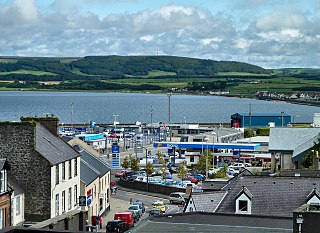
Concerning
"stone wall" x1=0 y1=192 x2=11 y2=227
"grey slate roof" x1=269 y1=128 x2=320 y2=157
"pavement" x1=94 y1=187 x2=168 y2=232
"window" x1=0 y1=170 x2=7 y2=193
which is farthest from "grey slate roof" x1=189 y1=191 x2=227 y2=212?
"grey slate roof" x1=269 y1=128 x2=320 y2=157

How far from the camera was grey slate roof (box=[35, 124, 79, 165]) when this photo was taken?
1310 inches

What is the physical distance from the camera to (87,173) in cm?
4572

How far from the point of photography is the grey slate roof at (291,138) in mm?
54997

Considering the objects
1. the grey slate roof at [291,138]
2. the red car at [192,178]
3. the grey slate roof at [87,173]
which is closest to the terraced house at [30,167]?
the grey slate roof at [87,173]

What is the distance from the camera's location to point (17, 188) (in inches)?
1259

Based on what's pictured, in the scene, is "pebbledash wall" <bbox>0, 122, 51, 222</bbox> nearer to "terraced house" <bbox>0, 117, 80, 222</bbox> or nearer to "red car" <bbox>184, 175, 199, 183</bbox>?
"terraced house" <bbox>0, 117, 80, 222</bbox>

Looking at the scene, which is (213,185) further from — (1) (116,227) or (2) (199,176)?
(2) (199,176)

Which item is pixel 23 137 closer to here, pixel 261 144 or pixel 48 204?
pixel 48 204

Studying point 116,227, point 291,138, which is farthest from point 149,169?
point 116,227

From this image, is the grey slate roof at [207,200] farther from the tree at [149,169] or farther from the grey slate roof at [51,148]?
the tree at [149,169]

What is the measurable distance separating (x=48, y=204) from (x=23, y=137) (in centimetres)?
334

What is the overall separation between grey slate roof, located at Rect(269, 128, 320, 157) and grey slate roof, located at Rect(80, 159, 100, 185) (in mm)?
15228

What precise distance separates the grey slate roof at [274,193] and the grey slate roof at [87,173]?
48.9 ft

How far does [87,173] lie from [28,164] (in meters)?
13.3
